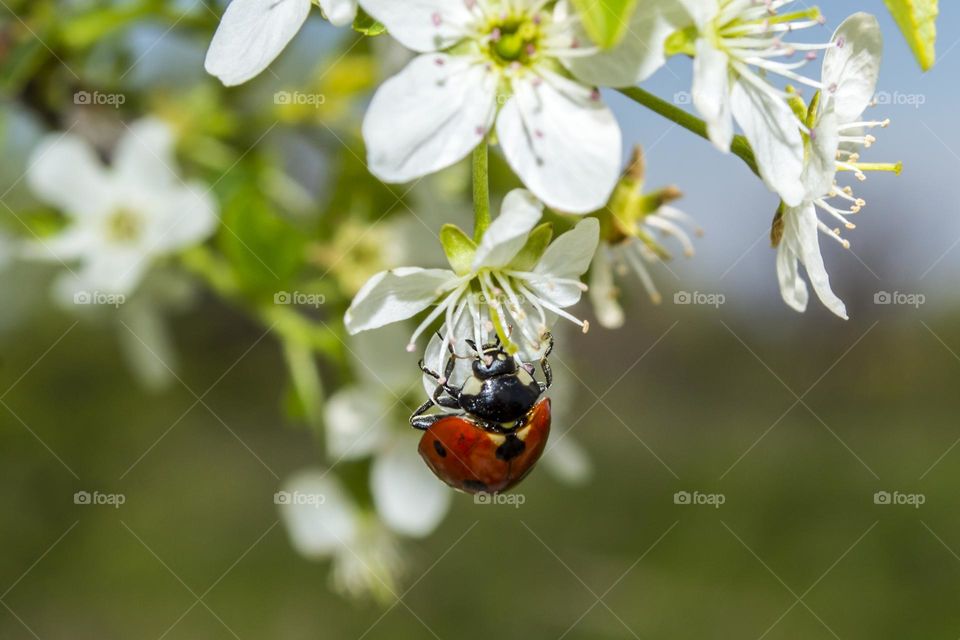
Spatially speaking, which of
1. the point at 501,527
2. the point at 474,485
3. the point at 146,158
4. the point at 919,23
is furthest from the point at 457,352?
the point at 501,527

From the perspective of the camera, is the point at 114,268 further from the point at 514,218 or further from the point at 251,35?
the point at 514,218

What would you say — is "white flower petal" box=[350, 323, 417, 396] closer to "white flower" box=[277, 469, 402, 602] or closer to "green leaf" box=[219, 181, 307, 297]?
"green leaf" box=[219, 181, 307, 297]

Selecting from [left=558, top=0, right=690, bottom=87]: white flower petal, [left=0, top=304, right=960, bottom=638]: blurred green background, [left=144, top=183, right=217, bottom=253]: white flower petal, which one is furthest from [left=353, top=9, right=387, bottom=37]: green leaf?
[left=0, top=304, right=960, bottom=638]: blurred green background

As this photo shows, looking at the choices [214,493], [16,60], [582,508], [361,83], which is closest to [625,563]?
[582,508]

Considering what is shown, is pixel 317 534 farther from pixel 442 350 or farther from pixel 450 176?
pixel 442 350

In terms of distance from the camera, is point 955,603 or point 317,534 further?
point 955,603

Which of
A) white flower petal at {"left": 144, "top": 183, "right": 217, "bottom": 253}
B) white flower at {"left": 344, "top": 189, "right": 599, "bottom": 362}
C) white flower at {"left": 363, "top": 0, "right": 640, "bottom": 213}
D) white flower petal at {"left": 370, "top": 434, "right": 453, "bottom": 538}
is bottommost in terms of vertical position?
white flower petal at {"left": 370, "top": 434, "right": 453, "bottom": 538}
